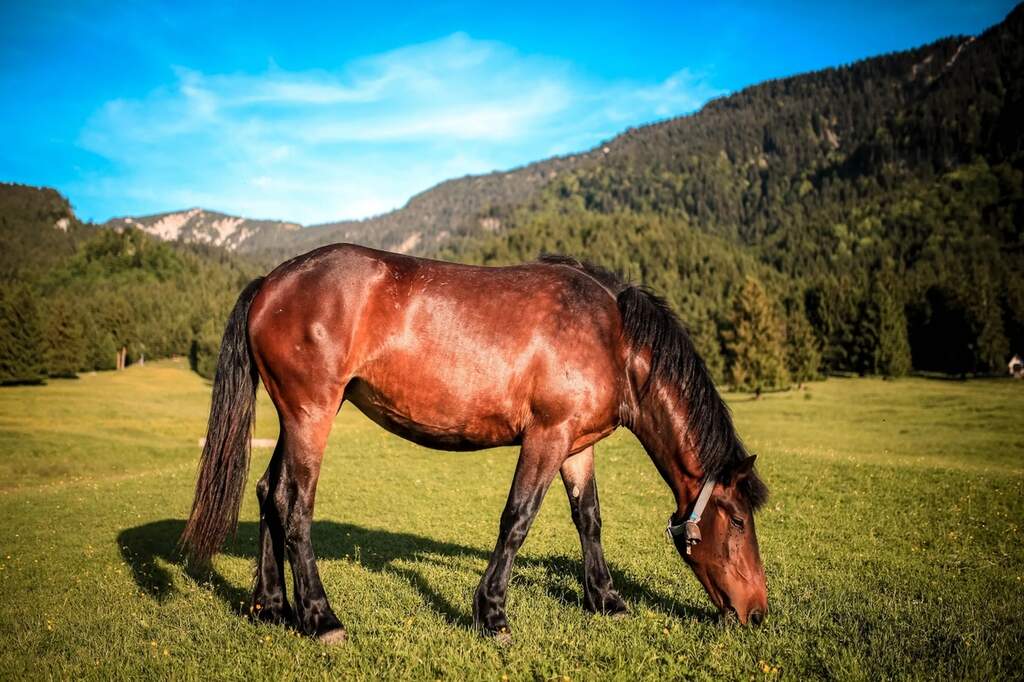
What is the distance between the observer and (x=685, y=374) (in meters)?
5.15

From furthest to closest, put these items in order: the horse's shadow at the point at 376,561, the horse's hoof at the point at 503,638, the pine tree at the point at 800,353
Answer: the pine tree at the point at 800,353
the horse's shadow at the point at 376,561
the horse's hoof at the point at 503,638

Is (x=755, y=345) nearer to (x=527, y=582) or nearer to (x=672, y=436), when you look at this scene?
(x=527, y=582)

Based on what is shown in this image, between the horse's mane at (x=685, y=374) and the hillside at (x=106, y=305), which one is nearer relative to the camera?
the horse's mane at (x=685, y=374)

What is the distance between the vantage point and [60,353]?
68250 mm

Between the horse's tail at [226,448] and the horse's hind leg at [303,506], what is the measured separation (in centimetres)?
71

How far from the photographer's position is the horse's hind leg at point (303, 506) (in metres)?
4.73

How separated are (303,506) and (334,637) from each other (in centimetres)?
106

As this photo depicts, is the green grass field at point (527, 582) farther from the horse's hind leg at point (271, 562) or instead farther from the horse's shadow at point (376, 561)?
the horse's hind leg at point (271, 562)

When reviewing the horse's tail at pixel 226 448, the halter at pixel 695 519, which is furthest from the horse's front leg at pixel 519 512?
the horse's tail at pixel 226 448

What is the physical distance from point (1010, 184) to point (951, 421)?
174275 millimetres

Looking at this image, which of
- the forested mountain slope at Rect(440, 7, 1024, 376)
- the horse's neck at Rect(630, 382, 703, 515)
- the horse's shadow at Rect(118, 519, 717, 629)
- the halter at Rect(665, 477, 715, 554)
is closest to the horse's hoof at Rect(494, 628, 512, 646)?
the horse's shadow at Rect(118, 519, 717, 629)

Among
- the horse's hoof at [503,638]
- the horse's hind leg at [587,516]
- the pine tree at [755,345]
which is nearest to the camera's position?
the horse's hoof at [503,638]

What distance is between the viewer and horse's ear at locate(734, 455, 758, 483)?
4.67 meters

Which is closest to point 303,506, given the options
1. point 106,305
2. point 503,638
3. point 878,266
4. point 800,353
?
point 503,638
